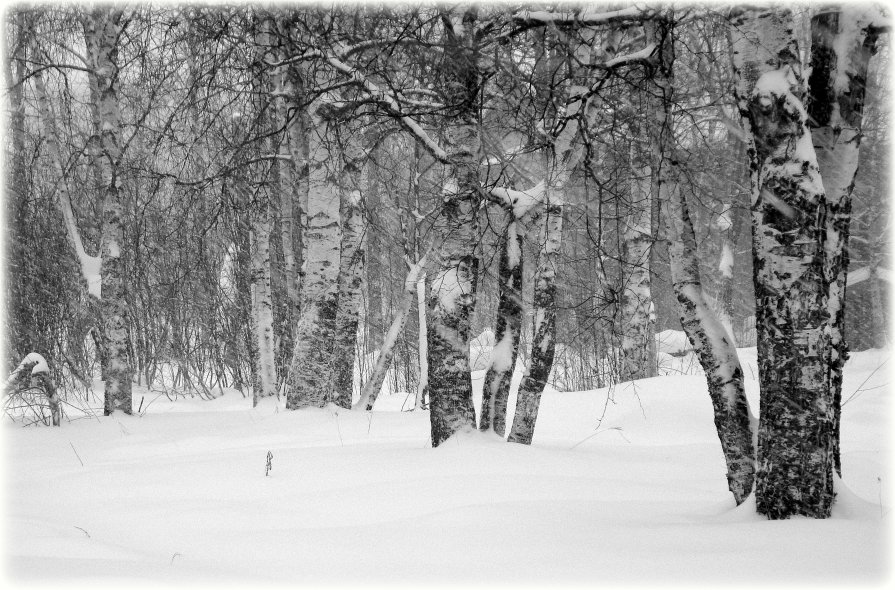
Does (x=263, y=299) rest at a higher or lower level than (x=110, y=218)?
lower

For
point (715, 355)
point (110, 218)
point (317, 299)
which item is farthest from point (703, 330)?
point (110, 218)

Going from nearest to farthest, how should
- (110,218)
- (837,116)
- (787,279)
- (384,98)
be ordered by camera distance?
(787,279)
(837,116)
(384,98)
(110,218)

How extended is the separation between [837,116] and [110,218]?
23.4 feet

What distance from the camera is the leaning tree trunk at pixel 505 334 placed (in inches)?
192

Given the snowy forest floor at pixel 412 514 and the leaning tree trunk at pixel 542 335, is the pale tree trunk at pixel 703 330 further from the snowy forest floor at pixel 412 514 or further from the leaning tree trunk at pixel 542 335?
the leaning tree trunk at pixel 542 335

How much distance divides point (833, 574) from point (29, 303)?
11.8m

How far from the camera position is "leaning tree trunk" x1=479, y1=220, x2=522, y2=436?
4875mm

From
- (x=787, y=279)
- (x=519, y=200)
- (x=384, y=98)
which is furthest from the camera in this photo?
(x=519, y=200)

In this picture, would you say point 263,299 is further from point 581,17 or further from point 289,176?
point 581,17

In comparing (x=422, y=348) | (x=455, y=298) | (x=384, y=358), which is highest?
(x=455, y=298)

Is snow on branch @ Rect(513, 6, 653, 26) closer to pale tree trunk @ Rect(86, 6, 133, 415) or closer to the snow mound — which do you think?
pale tree trunk @ Rect(86, 6, 133, 415)

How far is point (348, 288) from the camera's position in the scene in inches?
302

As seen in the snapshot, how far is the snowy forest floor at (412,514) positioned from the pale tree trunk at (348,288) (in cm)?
174

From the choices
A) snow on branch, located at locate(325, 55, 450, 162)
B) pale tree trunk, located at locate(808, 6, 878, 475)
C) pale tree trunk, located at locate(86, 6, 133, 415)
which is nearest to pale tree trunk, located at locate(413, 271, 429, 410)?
pale tree trunk, located at locate(86, 6, 133, 415)
